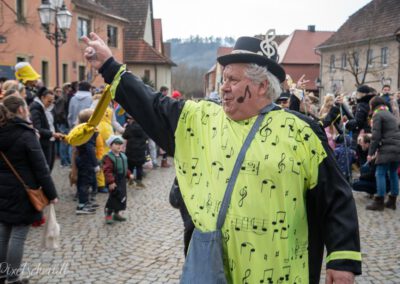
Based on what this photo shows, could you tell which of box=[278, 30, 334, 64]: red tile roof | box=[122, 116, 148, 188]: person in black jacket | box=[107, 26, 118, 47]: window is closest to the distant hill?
box=[278, 30, 334, 64]: red tile roof

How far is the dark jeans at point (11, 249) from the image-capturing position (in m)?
4.58

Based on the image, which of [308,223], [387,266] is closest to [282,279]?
[308,223]

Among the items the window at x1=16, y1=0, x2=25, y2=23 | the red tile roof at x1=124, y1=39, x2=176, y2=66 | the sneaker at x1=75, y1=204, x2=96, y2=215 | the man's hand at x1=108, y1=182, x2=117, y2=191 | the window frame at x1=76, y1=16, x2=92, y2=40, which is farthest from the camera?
the red tile roof at x1=124, y1=39, x2=176, y2=66

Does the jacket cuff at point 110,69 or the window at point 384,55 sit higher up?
the window at point 384,55

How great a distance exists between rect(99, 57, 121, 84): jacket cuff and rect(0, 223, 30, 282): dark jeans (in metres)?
2.51

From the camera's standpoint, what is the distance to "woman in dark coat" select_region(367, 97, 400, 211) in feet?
26.1

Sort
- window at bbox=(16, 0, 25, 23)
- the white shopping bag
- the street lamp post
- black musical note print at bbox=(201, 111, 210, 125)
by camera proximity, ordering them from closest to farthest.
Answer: black musical note print at bbox=(201, 111, 210, 125) → the white shopping bag → the street lamp post → window at bbox=(16, 0, 25, 23)

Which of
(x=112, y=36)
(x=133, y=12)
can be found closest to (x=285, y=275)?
(x=112, y=36)

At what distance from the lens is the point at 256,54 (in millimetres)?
2641

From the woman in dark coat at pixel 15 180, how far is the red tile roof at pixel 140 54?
34.2 m

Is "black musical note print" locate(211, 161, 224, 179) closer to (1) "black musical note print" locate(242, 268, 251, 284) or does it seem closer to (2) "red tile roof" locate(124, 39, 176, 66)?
(1) "black musical note print" locate(242, 268, 251, 284)

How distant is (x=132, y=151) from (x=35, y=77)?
250cm

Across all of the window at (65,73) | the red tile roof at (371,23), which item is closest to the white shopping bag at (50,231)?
the window at (65,73)

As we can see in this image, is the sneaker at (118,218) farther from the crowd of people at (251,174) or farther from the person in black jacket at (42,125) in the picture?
the crowd of people at (251,174)
